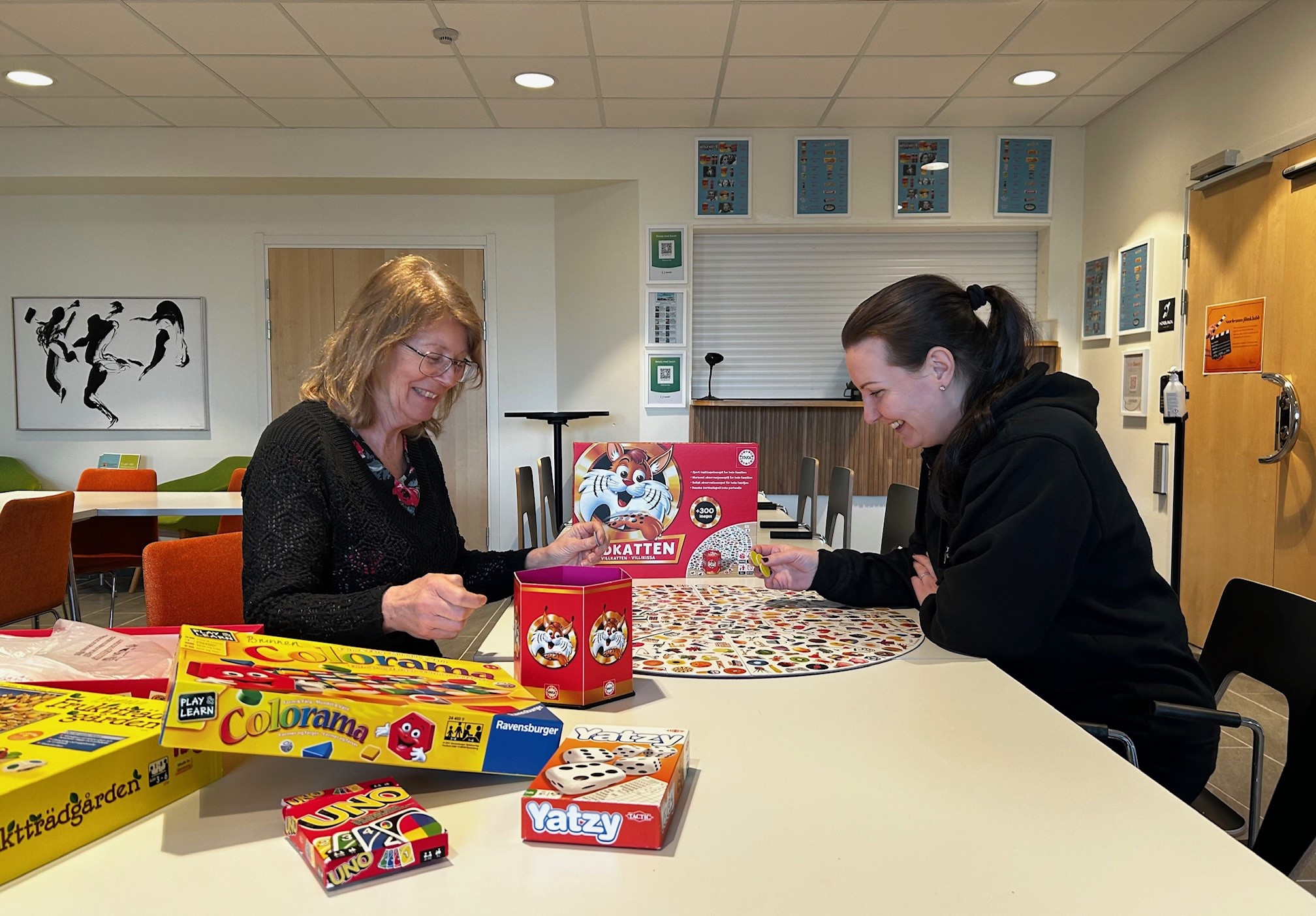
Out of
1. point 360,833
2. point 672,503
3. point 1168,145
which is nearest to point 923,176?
point 1168,145

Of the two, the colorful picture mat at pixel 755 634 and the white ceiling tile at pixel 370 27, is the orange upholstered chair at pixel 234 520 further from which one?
the colorful picture mat at pixel 755 634

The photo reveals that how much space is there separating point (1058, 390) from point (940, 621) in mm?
470

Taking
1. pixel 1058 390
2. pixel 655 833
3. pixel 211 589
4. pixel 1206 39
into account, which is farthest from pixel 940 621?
pixel 1206 39

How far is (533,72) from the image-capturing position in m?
4.70

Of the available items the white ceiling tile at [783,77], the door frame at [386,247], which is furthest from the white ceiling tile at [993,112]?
the door frame at [386,247]

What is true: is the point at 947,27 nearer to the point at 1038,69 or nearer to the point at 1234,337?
the point at 1038,69

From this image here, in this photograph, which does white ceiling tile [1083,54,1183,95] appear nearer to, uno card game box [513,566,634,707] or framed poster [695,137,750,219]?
framed poster [695,137,750,219]

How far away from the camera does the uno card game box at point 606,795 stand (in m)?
0.77

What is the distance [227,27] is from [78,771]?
4.33 meters

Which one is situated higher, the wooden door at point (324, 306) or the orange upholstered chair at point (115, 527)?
the wooden door at point (324, 306)

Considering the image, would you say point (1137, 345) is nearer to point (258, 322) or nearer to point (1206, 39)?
point (1206, 39)

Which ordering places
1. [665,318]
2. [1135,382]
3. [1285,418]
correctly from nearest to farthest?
[1285,418]
[1135,382]
[665,318]

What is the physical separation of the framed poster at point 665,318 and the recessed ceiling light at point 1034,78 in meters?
2.21

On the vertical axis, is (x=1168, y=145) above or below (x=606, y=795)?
above
